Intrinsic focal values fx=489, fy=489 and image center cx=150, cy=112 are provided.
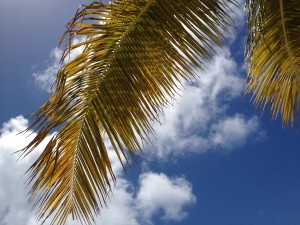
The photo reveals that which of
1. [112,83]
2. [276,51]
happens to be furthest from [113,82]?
[276,51]

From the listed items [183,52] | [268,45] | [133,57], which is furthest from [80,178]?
[268,45]

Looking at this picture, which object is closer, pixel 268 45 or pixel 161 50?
pixel 161 50

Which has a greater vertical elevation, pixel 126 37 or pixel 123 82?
pixel 126 37

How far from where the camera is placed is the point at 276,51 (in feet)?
14.9

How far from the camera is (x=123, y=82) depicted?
3861mm

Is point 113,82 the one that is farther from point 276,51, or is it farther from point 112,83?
point 276,51

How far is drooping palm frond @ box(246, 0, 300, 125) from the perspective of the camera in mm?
4312

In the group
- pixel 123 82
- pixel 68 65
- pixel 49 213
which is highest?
pixel 68 65

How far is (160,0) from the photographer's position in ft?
12.8

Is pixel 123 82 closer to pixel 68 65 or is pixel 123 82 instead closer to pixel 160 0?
pixel 68 65

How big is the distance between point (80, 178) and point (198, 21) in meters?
1.54

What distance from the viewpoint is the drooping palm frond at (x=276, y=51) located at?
4.31 metres

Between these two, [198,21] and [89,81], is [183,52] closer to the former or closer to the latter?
[198,21]

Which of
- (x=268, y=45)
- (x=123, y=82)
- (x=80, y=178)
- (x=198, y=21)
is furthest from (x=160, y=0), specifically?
(x=80, y=178)
